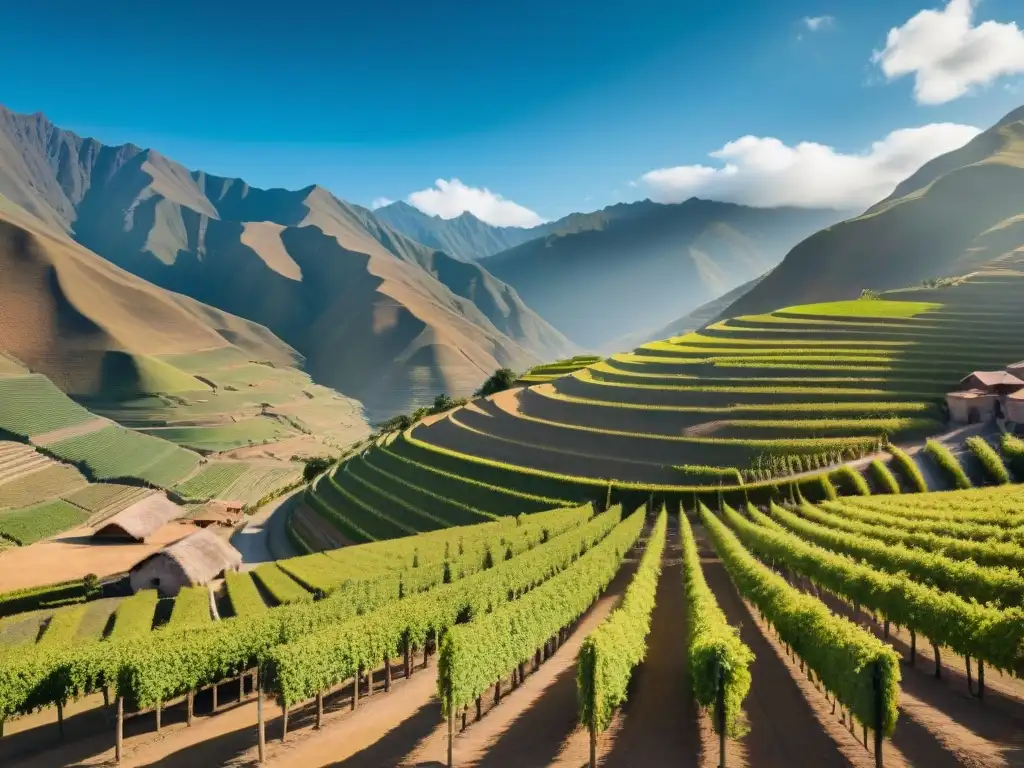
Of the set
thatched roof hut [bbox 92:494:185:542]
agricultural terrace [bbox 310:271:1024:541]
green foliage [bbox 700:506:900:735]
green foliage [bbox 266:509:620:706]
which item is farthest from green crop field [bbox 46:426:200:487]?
green foliage [bbox 700:506:900:735]

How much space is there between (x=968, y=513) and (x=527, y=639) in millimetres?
29973

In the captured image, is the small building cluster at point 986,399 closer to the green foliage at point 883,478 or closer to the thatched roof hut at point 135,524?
the green foliage at point 883,478

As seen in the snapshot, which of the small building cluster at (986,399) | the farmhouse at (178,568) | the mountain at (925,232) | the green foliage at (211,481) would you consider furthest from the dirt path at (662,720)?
the mountain at (925,232)

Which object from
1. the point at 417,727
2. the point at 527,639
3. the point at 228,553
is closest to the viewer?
the point at 417,727

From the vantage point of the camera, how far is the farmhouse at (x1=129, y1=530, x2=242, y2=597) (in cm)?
4134

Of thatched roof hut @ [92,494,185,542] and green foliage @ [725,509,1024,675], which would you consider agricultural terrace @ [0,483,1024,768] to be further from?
thatched roof hut @ [92,494,185,542]

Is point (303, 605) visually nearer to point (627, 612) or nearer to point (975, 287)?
point (627, 612)

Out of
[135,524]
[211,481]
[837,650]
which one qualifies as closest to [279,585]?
[837,650]

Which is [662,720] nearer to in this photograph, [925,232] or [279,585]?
[279,585]

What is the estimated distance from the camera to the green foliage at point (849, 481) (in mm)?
48969

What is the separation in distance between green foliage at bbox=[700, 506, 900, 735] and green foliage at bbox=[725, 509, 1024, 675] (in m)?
2.11

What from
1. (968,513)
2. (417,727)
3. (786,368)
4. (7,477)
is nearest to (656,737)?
(417,727)

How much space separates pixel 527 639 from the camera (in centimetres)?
2308

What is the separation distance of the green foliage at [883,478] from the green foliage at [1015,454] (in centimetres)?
931
